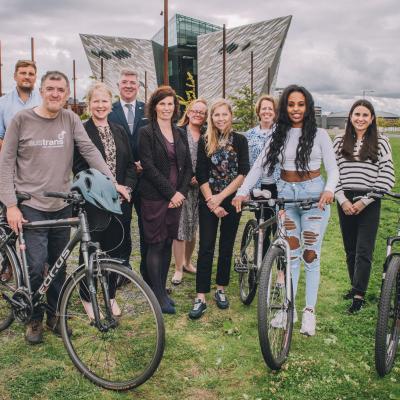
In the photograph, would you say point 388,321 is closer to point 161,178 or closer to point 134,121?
point 161,178

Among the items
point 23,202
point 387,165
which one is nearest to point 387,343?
point 387,165

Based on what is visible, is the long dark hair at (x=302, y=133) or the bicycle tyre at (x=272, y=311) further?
the long dark hair at (x=302, y=133)

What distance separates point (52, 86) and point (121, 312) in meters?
1.97

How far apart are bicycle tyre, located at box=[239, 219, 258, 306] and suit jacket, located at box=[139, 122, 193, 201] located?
2.75 feet

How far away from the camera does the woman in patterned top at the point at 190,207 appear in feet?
16.6

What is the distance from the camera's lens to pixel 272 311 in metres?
3.44

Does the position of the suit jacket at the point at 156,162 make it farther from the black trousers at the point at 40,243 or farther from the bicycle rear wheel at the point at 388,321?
the bicycle rear wheel at the point at 388,321

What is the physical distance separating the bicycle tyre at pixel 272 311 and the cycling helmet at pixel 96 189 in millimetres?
1187

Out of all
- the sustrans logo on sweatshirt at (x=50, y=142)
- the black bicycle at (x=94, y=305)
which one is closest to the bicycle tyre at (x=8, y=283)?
the black bicycle at (x=94, y=305)

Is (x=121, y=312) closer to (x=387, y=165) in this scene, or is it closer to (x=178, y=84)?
(x=387, y=165)

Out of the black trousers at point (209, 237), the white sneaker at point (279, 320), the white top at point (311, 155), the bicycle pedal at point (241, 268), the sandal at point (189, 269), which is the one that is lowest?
the sandal at point (189, 269)

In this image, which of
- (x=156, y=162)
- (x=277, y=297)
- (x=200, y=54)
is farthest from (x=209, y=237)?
(x=200, y=54)

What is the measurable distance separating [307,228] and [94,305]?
1939 millimetres

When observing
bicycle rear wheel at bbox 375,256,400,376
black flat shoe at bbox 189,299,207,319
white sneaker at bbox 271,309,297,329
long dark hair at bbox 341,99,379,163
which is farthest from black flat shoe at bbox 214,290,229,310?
long dark hair at bbox 341,99,379,163
